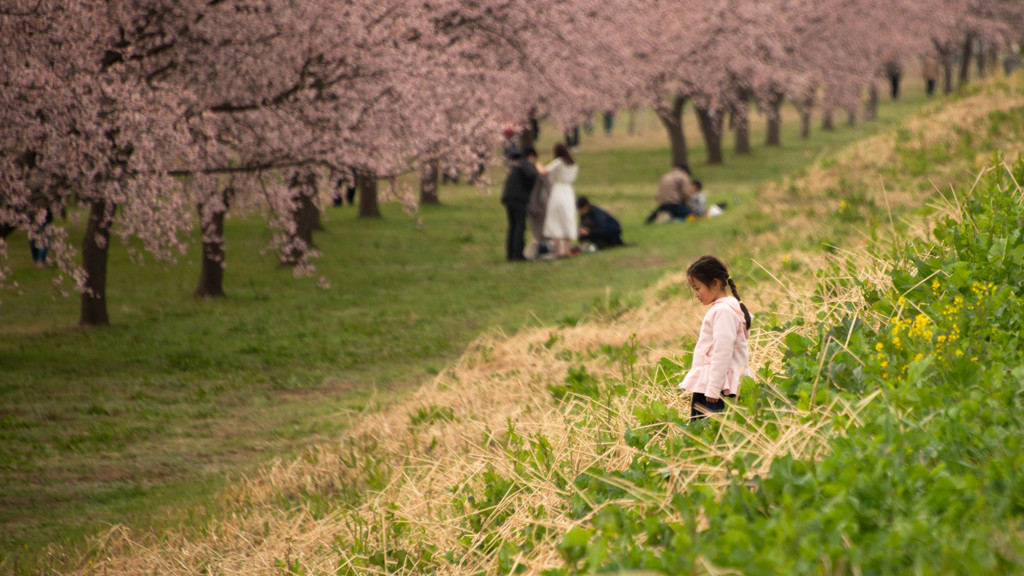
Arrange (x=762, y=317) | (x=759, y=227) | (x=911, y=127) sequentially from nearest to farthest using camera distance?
(x=762, y=317)
(x=759, y=227)
(x=911, y=127)

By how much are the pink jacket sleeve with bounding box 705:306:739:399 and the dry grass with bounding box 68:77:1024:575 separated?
1.07ft

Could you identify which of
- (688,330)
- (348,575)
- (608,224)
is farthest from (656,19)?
(348,575)

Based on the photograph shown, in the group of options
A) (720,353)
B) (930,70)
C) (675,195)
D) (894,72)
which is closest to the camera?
(720,353)

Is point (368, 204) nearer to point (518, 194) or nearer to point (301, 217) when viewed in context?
point (301, 217)

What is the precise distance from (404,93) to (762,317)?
281 inches

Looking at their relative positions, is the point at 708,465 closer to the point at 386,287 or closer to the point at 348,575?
the point at 348,575

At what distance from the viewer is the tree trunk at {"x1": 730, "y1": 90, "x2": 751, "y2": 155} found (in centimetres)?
3324

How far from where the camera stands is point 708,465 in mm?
4074

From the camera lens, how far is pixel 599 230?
18531mm

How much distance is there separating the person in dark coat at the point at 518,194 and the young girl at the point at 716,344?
12.1 meters

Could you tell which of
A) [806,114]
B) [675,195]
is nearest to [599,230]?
[675,195]

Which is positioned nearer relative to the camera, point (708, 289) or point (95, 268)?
point (708, 289)

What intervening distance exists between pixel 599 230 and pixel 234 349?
8700 millimetres

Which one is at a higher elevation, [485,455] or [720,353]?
[720,353]
